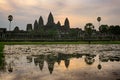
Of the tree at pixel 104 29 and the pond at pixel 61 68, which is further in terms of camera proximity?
the tree at pixel 104 29

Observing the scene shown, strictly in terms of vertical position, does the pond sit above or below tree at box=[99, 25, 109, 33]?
below

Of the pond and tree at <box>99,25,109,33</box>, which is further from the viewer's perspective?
tree at <box>99,25,109,33</box>

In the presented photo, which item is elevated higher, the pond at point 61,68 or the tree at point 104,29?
the tree at point 104,29

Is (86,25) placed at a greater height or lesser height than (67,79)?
greater

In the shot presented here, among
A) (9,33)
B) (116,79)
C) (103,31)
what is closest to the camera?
(116,79)

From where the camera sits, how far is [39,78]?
1260cm

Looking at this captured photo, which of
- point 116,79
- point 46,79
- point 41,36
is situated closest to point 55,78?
point 46,79

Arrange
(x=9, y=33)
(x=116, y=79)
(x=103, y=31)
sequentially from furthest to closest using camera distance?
(x=103, y=31) < (x=9, y=33) < (x=116, y=79)

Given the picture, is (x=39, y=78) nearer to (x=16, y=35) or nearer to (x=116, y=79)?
(x=116, y=79)

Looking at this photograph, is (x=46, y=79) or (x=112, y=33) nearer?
(x=46, y=79)

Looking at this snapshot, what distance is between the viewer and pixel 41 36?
6422 inches

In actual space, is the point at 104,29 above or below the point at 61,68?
above

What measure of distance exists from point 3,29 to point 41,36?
1048 inches

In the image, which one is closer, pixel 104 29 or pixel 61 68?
pixel 61 68
